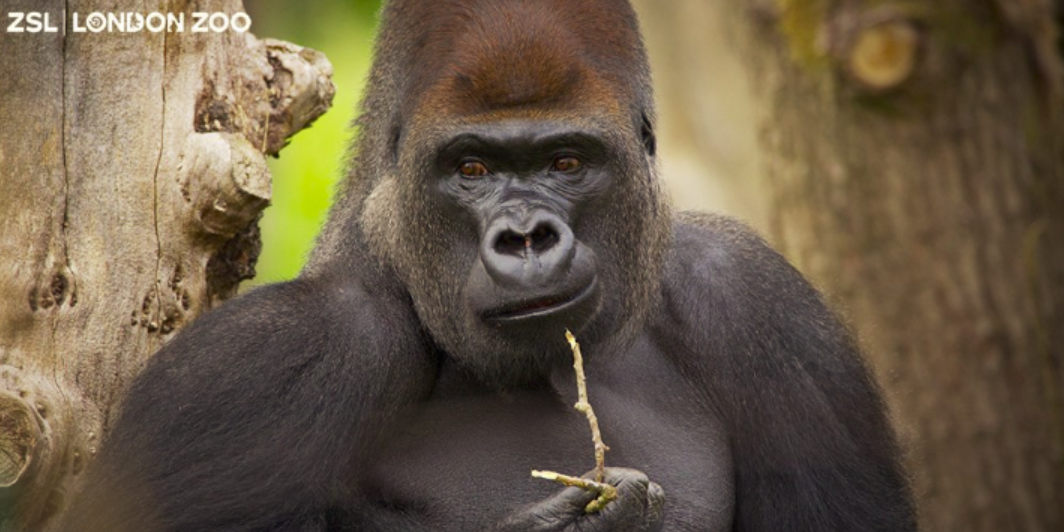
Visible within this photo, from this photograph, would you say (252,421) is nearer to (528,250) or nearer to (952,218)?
(528,250)

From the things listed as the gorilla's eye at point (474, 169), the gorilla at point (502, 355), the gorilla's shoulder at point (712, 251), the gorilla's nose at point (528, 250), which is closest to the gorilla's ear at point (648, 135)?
the gorilla at point (502, 355)

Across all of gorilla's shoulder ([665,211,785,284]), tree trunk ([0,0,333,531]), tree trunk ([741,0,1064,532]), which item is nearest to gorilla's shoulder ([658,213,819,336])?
gorilla's shoulder ([665,211,785,284])

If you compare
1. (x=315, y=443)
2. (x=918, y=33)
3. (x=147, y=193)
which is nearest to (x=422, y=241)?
(x=315, y=443)

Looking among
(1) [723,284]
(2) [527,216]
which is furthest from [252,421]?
(1) [723,284]

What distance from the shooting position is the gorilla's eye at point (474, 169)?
A: 153 inches

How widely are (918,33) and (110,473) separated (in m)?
4.34

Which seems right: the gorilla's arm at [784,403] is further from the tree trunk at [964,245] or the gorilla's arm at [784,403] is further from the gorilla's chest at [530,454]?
the tree trunk at [964,245]

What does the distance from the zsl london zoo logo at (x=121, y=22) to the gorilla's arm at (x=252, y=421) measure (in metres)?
0.86

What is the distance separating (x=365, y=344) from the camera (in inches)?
157

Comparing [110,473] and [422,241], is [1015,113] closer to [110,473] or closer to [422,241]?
[422,241]

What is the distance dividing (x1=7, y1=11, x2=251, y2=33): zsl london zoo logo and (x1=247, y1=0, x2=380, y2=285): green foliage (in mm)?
3845

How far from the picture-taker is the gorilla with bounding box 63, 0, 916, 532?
379 centimetres

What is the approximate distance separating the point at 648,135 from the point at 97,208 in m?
1.56

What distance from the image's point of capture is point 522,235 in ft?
11.9
